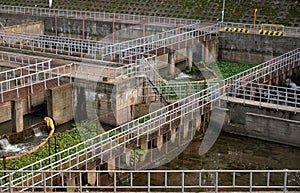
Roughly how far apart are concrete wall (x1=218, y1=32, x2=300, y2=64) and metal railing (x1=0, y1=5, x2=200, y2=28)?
5279mm

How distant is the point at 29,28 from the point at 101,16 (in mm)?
8412

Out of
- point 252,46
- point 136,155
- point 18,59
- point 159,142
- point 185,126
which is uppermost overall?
point 252,46

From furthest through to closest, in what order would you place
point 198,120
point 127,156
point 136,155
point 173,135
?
point 198,120, point 173,135, point 136,155, point 127,156

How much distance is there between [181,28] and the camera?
150 ft

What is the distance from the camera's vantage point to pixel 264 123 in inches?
1121

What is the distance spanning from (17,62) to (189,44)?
572 inches

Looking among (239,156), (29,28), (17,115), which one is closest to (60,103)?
(17,115)

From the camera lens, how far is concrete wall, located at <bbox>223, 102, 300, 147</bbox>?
27.7 metres

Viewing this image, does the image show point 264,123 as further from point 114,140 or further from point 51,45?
point 51,45

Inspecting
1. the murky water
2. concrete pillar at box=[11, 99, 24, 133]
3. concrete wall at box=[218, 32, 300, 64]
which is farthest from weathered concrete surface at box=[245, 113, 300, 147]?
concrete wall at box=[218, 32, 300, 64]

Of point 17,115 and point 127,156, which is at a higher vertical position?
point 17,115

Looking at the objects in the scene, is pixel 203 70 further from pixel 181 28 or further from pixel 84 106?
pixel 84 106

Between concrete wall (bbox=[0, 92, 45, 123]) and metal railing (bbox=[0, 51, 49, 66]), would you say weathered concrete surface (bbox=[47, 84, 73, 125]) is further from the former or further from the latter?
metal railing (bbox=[0, 51, 49, 66])

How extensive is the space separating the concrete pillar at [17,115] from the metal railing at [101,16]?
846 inches
